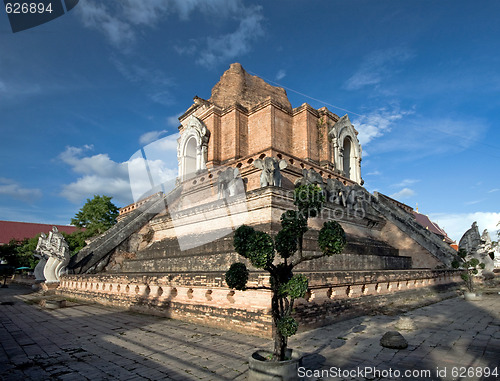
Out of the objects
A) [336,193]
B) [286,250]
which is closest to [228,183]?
[336,193]

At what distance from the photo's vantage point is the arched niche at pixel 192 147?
1942cm

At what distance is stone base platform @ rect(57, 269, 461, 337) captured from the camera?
594 cm

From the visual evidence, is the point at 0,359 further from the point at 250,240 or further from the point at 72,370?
the point at 250,240

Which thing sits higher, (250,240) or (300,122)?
(300,122)

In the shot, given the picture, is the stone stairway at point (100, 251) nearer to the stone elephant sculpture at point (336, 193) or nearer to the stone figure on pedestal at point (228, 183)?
the stone figure on pedestal at point (228, 183)

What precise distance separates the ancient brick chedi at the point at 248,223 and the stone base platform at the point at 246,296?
1.1 inches

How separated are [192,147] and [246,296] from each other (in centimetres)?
1714

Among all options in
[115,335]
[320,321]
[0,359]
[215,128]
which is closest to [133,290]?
[115,335]

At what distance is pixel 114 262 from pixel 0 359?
9.02 metres

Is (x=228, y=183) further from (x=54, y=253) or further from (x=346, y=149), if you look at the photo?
(x=346, y=149)

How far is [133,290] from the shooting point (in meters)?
9.54

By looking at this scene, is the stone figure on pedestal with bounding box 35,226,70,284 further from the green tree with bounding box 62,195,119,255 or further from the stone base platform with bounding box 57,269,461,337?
the green tree with bounding box 62,195,119,255

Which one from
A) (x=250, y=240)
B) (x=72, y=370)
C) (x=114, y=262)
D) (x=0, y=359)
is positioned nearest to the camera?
(x=250, y=240)

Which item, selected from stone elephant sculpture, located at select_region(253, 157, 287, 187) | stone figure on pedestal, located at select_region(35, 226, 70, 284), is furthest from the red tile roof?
stone elephant sculpture, located at select_region(253, 157, 287, 187)
